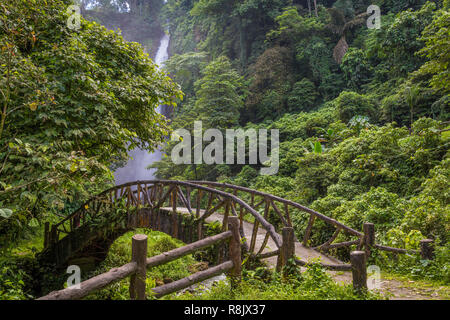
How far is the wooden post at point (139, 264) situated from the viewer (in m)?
3.06

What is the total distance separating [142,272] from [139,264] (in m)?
0.09

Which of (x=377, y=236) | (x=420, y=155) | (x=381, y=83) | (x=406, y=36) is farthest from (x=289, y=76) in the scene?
(x=377, y=236)

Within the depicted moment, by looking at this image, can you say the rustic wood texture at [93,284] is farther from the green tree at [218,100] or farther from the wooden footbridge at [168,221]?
the green tree at [218,100]

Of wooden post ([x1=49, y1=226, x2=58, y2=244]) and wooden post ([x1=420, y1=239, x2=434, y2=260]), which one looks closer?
wooden post ([x1=420, y1=239, x2=434, y2=260])

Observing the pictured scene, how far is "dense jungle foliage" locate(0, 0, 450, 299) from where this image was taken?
4.84 metres

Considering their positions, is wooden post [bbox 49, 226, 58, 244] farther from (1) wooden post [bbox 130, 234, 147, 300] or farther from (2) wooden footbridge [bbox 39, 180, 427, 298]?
(1) wooden post [bbox 130, 234, 147, 300]

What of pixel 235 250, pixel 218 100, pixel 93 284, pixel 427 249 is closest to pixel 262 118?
pixel 218 100

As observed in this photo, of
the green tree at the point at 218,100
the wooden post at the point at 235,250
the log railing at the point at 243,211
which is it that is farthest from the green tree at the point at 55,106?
the green tree at the point at 218,100

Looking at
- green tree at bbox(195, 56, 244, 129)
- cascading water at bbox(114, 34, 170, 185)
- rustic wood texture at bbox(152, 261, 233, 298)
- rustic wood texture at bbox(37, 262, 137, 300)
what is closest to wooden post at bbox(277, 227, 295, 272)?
rustic wood texture at bbox(152, 261, 233, 298)

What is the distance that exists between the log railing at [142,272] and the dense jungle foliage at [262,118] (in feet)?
1.09

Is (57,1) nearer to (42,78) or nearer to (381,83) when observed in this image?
(42,78)

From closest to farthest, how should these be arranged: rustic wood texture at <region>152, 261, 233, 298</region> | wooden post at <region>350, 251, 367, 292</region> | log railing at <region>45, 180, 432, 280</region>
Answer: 1. rustic wood texture at <region>152, 261, 233, 298</region>
2. wooden post at <region>350, 251, 367, 292</region>
3. log railing at <region>45, 180, 432, 280</region>

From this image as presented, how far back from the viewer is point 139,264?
3094mm

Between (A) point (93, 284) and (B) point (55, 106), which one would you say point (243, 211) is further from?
(A) point (93, 284)
